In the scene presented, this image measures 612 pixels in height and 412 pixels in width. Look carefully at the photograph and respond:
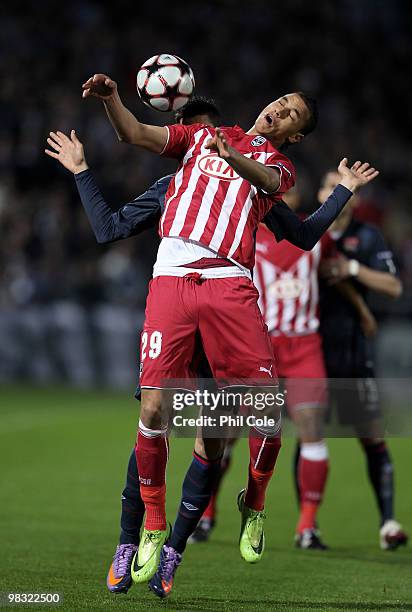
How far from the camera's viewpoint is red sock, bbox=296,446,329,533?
7660 millimetres

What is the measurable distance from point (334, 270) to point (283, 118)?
2298 mm

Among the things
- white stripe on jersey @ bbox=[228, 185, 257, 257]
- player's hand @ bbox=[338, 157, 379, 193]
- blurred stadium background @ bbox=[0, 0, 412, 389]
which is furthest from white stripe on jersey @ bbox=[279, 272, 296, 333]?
blurred stadium background @ bbox=[0, 0, 412, 389]

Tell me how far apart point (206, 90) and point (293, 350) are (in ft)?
44.7

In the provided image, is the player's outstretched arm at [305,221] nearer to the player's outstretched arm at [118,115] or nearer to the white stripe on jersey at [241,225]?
the white stripe on jersey at [241,225]

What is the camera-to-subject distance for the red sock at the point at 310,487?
25.1 feet

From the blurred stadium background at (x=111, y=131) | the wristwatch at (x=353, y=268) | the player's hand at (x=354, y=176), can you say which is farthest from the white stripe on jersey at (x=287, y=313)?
the blurred stadium background at (x=111, y=131)

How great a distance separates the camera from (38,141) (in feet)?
62.9

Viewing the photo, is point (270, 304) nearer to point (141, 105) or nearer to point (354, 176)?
point (354, 176)

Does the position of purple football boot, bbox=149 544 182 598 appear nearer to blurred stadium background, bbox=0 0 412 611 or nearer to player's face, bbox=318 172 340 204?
blurred stadium background, bbox=0 0 412 611

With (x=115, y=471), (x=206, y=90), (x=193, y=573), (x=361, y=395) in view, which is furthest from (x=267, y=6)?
(x=193, y=573)

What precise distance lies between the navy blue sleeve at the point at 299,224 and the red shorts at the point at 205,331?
41 centimetres

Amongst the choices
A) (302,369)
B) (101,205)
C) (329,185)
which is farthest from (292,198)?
(101,205)

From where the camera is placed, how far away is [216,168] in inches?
214

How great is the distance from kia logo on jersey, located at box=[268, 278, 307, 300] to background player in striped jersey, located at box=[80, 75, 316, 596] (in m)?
2.41
